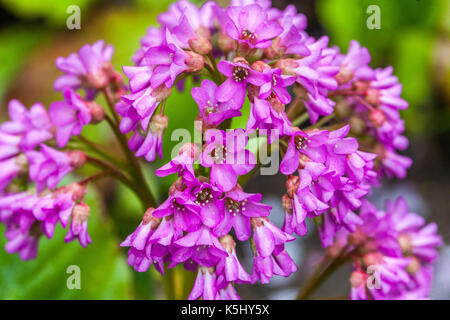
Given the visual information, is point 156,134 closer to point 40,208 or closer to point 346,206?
point 40,208

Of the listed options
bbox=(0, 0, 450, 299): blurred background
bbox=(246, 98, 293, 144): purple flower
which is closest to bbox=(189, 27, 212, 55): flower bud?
bbox=(246, 98, 293, 144): purple flower

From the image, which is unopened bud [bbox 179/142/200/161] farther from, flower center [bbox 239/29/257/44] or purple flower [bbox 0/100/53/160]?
purple flower [bbox 0/100/53/160]

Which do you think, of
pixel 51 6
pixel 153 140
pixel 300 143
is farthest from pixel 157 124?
pixel 51 6

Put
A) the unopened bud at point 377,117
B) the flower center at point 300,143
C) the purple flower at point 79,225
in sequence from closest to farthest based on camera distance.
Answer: the flower center at point 300,143
the purple flower at point 79,225
the unopened bud at point 377,117

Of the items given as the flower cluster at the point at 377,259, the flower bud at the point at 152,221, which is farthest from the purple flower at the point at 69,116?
the flower cluster at the point at 377,259

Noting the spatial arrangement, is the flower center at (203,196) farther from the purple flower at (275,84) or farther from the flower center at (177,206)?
the purple flower at (275,84)
